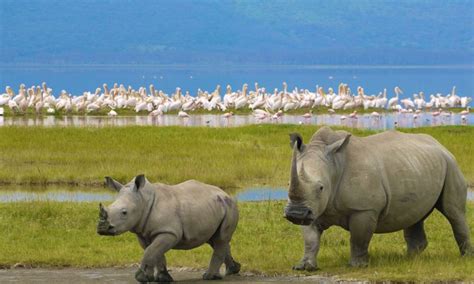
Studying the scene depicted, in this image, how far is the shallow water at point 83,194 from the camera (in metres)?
19.4

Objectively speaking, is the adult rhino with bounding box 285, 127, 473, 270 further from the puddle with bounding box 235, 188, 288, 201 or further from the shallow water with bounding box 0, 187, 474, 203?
the puddle with bounding box 235, 188, 288, 201

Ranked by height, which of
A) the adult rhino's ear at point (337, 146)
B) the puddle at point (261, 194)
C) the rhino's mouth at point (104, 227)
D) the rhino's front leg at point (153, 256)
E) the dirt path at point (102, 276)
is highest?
the adult rhino's ear at point (337, 146)

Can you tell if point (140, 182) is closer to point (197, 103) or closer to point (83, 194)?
point (83, 194)

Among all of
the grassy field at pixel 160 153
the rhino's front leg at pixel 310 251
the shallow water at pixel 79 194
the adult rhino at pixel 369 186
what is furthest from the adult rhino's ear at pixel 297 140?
the grassy field at pixel 160 153

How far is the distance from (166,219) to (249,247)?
8.80ft

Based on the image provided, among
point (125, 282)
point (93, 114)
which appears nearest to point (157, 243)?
point (125, 282)

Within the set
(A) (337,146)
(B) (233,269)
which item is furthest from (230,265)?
(A) (337,146)

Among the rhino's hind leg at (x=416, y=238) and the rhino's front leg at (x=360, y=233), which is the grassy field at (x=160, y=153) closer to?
the rhino's hind leg at (x=416, y=238)

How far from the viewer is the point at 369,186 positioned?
38.3 feet

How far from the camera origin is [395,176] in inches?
471

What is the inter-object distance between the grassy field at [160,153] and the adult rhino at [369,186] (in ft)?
31.5

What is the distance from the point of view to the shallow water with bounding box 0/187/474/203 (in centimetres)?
1943

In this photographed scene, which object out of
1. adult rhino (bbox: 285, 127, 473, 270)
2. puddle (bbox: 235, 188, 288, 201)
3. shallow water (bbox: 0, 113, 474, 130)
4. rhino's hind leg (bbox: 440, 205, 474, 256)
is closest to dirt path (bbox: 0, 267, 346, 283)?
adult rhino (bbox: 285, 127, 473, 270)

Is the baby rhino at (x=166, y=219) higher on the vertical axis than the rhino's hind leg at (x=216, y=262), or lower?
higher
